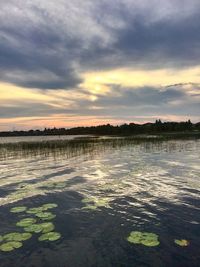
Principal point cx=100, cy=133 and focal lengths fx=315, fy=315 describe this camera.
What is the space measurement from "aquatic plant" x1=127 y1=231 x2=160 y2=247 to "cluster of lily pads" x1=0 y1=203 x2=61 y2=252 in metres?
3.09

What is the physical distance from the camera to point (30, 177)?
29.2m

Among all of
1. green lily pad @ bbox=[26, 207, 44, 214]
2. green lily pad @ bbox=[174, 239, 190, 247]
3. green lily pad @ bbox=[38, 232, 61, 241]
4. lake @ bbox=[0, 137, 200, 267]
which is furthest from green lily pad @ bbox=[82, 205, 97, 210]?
green lily pad @ bbox=[174, 239, 190, 247]

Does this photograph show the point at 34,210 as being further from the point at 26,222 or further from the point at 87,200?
the point at 87,200

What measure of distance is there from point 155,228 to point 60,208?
6110 mm

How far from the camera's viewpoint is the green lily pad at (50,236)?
1297 cm

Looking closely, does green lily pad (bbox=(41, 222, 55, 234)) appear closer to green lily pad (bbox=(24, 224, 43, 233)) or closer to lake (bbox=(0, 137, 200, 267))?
lake (bbox=(0, 137, 200, 267))

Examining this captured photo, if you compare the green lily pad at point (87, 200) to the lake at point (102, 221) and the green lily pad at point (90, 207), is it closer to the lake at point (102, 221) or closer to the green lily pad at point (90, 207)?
the lake at point (102, 221)

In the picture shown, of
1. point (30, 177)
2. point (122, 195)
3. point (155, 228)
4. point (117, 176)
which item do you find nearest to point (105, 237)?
point (155, 228)

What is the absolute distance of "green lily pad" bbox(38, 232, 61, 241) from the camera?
13.0 m

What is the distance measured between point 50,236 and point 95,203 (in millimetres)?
5831

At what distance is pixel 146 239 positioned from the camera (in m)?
12.7

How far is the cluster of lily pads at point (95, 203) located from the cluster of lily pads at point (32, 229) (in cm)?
243

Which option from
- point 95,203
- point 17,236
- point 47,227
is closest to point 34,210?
point 47,227

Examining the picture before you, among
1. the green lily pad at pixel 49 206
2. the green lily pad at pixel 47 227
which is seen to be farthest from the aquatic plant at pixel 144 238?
the green lily pad at pixel 49 206
